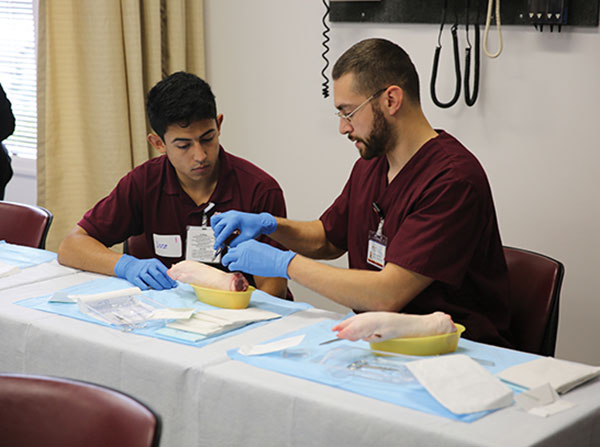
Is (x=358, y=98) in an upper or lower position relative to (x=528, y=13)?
lower

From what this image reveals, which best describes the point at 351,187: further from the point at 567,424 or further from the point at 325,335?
the point at 567,424

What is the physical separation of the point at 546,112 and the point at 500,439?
177cm

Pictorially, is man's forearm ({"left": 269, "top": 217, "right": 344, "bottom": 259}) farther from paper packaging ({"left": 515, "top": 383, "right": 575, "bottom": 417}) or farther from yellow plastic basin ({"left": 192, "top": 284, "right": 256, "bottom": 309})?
paper packaging ({"left": 515, "top": 383, "right": 575, "bottom": 417})

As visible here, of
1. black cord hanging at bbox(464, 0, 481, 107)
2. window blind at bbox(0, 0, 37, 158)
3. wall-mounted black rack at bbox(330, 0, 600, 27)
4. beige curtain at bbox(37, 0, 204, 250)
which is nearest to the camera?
wall-mounted black rack at bbox(330, 0, 600, 27)

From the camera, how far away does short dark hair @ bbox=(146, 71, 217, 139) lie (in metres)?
2.18

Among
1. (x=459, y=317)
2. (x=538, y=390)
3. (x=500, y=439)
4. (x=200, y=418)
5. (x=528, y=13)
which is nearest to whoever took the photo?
(x=500, y=439)

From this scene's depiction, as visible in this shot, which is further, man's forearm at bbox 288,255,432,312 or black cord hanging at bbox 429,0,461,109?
black cord hanging at bbox 429,0,461,109

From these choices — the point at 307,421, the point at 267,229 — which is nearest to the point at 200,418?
the point at 307,421

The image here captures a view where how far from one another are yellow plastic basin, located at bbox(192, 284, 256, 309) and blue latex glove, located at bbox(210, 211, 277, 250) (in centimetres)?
22

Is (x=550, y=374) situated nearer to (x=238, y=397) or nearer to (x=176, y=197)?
(x=238, y=397)

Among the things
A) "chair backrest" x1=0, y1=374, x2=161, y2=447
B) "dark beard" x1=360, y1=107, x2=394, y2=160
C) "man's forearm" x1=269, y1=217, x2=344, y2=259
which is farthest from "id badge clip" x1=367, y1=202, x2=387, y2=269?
"chair backrest" x1=0, y1=374, x2=161, y2=447

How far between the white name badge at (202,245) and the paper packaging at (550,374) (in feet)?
3.45

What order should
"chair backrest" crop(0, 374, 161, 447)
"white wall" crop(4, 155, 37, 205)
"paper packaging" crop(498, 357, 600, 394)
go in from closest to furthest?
"chair backrest" crop(0, 374, 161, 447) → "paper packaging" crop(498, 357, 600, 394) → "white wall" crop(4, 155, 37, 205)

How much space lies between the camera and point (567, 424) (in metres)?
1.25
